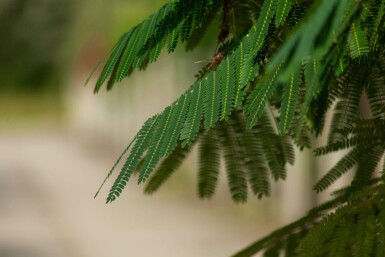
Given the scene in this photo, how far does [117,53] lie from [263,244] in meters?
0.53

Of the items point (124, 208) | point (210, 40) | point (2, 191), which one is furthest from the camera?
point (2, 191)

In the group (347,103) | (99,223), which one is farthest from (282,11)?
(99,223)

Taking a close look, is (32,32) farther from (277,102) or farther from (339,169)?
(277,102)

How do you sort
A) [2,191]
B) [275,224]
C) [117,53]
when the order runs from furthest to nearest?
[2,191] → [275,224] → [117,53]

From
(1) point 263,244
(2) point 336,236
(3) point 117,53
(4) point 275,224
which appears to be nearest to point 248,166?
(1) point 263,244

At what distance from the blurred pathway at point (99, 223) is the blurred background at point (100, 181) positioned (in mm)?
14

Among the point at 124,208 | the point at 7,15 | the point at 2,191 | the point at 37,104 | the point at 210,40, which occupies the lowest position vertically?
the point at 210,40

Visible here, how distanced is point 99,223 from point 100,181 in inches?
150

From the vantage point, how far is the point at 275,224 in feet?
28.3

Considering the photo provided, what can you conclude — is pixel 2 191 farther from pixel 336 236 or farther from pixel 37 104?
pixel 37 104

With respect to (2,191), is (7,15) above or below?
above

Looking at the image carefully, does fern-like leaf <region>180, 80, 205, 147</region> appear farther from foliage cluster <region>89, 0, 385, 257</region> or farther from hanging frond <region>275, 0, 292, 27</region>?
hanging frond <region>275, 0, 292, 27</region>

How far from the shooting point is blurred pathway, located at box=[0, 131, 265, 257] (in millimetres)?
8031

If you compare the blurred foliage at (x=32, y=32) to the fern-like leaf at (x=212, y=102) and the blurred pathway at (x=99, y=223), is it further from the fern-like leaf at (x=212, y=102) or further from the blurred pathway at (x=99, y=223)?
the fern-like leaf at (x=212, y=102)
